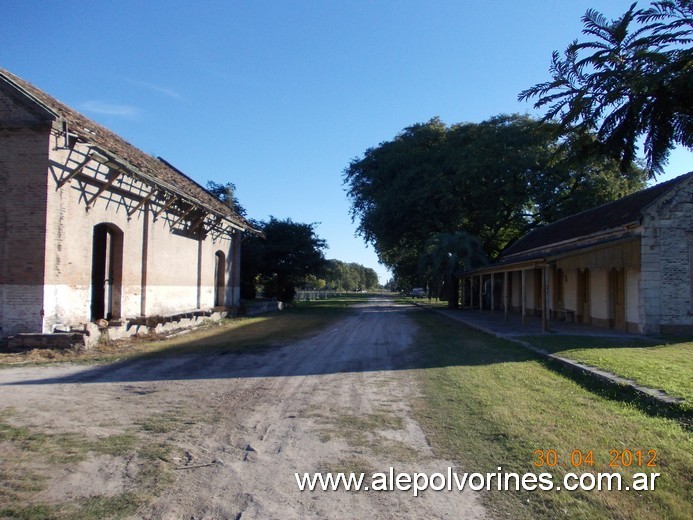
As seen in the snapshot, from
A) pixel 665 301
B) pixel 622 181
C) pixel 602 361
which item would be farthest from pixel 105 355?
pixel 622 181

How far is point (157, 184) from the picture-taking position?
17172 mm

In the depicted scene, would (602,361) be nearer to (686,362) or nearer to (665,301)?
(686,362)

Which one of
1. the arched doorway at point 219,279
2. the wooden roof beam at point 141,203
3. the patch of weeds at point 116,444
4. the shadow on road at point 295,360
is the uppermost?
the wooden roof beam at point 141,203

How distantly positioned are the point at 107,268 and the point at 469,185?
23.7 meters

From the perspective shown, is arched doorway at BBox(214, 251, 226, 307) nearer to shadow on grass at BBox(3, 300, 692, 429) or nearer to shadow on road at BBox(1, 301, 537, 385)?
shadow on grass at BBox(3, 300, 692, 429)

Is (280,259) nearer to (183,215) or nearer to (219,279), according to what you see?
(219,279)

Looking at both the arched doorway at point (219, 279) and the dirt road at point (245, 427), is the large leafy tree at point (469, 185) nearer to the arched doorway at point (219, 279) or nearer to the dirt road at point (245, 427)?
the arched doorway at point (219, 279)

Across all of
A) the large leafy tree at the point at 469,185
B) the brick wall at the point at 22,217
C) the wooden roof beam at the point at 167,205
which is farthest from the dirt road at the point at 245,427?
the large leafy tree at the point at 469,185

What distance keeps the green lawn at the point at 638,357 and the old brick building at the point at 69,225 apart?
1207 centimetres

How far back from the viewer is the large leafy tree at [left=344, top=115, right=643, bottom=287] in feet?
106

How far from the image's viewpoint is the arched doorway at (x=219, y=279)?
27438 millimetres

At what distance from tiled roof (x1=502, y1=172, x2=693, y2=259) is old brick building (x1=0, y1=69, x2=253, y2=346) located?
1601 centimetres

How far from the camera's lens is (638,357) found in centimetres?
1091

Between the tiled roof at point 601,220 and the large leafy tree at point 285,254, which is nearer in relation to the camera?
the tiled roof at point 601,220
